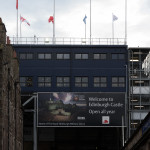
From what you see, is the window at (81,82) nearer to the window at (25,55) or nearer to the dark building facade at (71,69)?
the dark building facade at (71,69)

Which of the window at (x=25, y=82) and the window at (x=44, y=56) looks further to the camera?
the window at (x=44, y=56)

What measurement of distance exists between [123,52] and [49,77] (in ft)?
42.6

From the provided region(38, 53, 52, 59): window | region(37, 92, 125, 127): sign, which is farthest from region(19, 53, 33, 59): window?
region(37, 92, 125, 127): sign

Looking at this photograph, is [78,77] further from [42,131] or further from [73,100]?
[42,131]

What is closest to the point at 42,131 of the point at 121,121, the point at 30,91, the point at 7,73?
the point at 30,91

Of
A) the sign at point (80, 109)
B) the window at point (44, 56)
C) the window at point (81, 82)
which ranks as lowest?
the sign at point (80, 109)

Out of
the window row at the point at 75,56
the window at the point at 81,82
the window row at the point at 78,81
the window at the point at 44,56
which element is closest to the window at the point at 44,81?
the window row at the point at 78,81

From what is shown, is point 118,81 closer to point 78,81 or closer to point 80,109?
point 78,81

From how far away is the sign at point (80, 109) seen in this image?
8150 centimetres

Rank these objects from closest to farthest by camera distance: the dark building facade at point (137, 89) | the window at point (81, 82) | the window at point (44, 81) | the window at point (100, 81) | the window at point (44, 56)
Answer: the window at point (44, 81)
the window at point (100, 81)
the window at point (81, 82)
the dark building facade at point (137, 89)
the window at point (44, 56)

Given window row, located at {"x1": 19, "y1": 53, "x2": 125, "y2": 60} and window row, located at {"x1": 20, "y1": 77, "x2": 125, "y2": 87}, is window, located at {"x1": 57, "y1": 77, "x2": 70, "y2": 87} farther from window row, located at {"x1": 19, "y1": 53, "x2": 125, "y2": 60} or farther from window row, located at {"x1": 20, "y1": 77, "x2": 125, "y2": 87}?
window row, located at {"x1": 19, "y1": 53, "x2": 125, "y2": 60}

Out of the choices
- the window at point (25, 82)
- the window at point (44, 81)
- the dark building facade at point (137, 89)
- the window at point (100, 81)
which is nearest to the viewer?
the window at point (25, 82)

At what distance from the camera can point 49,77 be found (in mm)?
87750

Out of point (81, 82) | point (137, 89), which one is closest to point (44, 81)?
point (81, 82)
